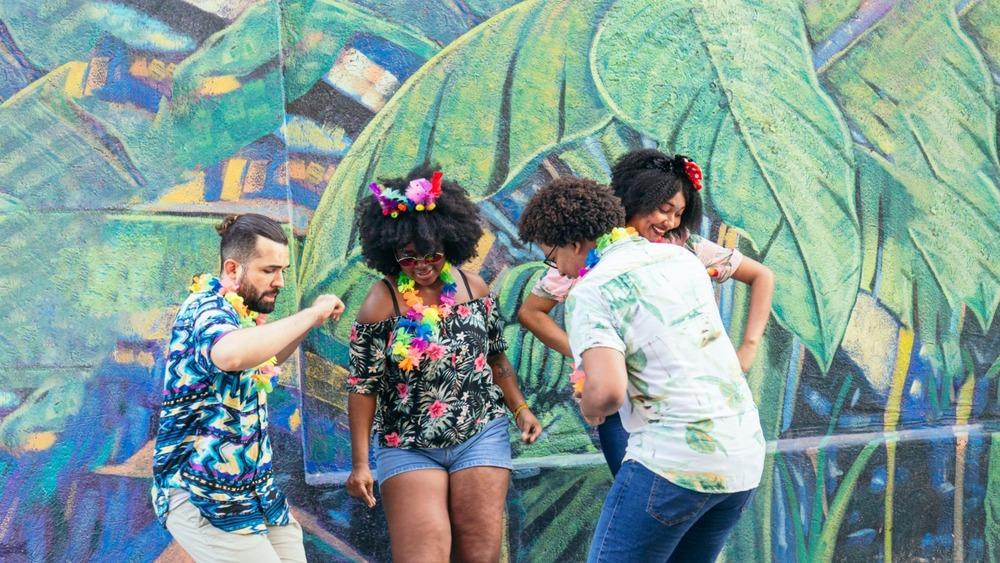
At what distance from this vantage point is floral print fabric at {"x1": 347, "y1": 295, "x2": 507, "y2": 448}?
4.20 meters

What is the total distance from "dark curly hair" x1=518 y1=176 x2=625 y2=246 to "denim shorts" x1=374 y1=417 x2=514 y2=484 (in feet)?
2.88

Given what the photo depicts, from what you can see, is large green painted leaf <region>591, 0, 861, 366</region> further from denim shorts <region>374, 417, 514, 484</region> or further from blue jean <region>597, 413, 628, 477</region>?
denim shorts <region>374, 417, 514, 484</region>

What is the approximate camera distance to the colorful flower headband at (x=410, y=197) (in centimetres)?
425

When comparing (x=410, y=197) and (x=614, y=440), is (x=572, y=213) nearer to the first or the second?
(x=410, y=197)

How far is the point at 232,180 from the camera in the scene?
4738mm

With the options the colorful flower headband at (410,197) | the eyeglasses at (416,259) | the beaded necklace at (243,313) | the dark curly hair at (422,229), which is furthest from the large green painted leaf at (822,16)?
the beaded necklace at (243,313)

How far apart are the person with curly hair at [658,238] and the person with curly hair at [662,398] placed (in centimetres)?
73

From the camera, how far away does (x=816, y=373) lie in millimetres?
5461

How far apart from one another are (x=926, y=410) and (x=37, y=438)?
13.7ft

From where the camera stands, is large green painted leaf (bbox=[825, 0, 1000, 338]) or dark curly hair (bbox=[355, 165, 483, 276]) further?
large green painted leaf (bbox=[825, 0, 1000, 338])

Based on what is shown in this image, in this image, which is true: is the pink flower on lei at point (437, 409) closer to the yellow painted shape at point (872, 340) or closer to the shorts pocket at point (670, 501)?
the shorts pocket at point (670, 501)

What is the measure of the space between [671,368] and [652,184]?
1074mm

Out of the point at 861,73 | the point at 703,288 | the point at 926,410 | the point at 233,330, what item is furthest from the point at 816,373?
the point at 233,330

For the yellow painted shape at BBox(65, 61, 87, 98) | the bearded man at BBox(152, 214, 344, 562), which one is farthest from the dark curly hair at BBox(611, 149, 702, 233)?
the yellow painted shape at BBox(65, 61, 87, 98)
